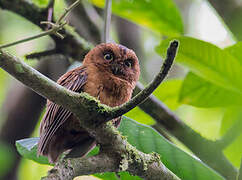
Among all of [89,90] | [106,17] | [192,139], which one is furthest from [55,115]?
[192,139]

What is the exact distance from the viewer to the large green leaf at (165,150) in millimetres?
2549

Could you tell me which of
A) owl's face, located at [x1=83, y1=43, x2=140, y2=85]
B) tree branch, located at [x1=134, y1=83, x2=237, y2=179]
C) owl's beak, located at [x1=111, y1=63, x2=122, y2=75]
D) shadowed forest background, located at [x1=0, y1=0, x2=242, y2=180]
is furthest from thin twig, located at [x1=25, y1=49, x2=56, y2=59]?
tree branch, located at [x1=134, y1=83, x2=237, y2=179]

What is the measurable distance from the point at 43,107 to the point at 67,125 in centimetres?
186

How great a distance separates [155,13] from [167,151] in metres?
1.50

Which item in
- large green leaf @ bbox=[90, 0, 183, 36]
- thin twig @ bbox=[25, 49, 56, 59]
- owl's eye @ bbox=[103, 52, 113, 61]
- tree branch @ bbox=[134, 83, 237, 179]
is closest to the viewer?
tree branch @ bbox=[134, 83, 237, 179]

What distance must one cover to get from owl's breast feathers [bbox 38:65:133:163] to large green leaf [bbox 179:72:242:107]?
0.40m

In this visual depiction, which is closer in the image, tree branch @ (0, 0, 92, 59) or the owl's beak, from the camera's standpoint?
the owl's beak

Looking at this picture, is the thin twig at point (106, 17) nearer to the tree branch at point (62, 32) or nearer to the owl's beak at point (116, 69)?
the owl's beak at point (116, 69)

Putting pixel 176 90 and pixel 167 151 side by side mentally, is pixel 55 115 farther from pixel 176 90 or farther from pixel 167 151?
pixel 176 90

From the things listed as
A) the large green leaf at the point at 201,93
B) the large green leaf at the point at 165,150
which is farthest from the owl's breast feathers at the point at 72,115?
the large green leaf at the point at 201,93

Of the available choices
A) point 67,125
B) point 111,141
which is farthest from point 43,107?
point 111,141

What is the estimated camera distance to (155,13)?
373 cm

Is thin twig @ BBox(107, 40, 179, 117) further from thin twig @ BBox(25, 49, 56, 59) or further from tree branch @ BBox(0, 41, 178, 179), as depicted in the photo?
thin twig @ BBox(25, 49, 56, 59)

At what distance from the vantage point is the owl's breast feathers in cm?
278
